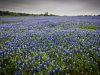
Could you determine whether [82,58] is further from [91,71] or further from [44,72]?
[44,72]

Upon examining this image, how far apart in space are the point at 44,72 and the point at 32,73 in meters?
0.43

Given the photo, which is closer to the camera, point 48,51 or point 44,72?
point 44,72

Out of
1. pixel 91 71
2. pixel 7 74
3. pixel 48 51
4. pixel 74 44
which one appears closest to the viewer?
pixel 7 74

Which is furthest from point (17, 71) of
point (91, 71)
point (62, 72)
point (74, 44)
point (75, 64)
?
point (74, 44)

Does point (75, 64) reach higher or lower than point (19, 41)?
lower

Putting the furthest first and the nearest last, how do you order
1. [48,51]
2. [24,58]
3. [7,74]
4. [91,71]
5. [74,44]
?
[74,44], [48,51], [24,58], [91,71], [7,74]

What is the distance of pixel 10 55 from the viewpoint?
677cm

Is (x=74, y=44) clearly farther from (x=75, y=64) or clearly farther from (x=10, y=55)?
(x=10, y=55)

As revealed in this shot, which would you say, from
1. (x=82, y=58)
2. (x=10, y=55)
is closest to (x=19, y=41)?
(x=10, y=55)

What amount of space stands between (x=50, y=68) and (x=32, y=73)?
2.31 ft

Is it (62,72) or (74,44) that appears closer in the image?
(62,72)

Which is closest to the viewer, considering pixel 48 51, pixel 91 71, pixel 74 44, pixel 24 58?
pixel 91 71

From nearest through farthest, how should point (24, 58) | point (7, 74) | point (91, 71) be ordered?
point (7, 74)
point (91, 71)
point (24, 58)

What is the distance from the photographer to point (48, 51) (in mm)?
7254
